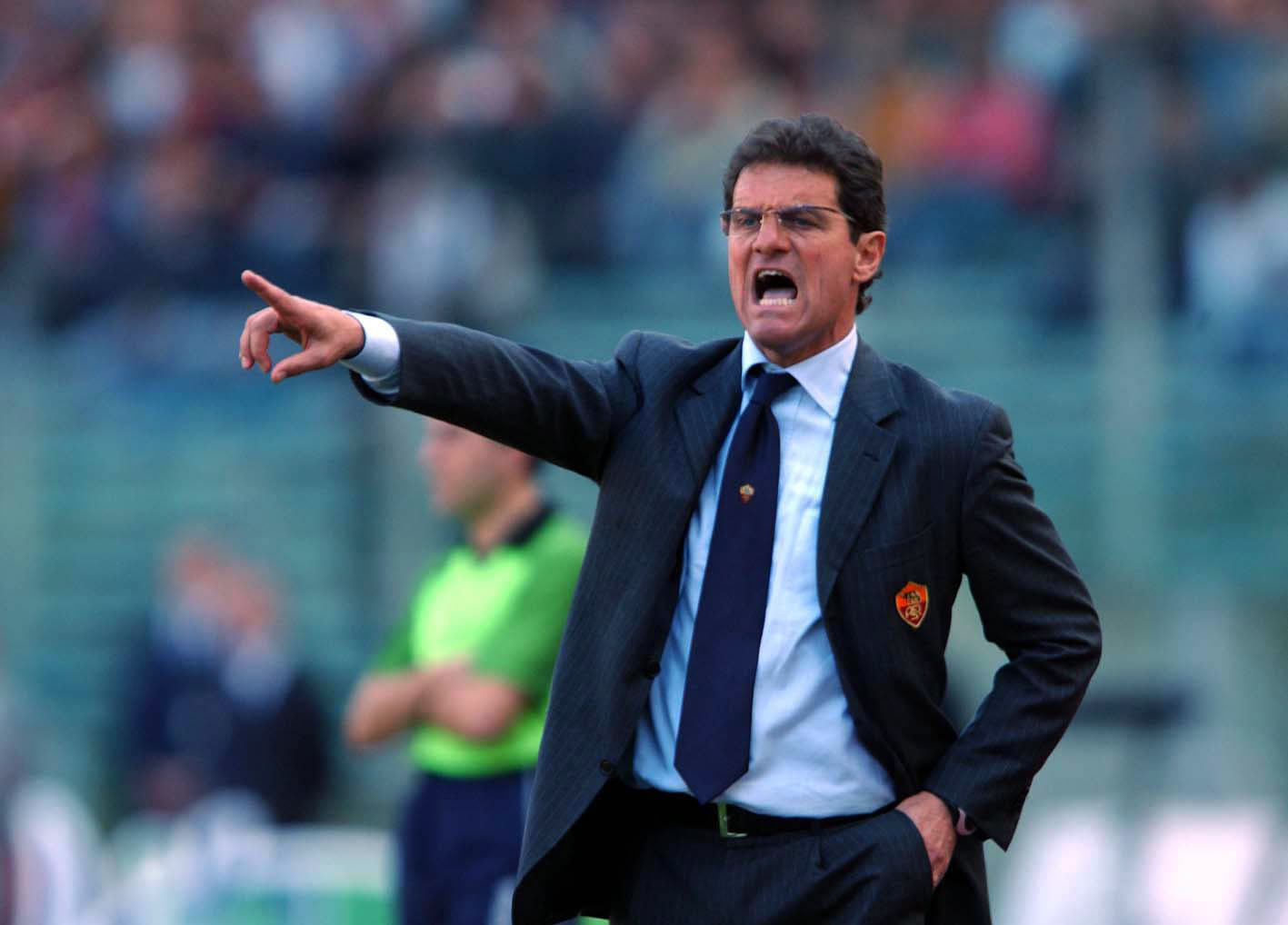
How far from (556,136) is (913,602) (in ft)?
24.0

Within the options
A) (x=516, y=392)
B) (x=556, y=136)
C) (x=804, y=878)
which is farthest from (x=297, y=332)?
(x=556, y=136)

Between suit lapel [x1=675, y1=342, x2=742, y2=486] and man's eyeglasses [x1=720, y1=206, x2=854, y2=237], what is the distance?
0.24 metres

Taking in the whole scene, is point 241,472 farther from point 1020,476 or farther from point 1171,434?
point 1020,476

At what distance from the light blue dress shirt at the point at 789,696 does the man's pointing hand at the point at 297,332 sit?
26.0 inches

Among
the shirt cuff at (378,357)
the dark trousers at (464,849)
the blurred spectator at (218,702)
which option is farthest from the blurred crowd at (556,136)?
the shirt cuff at (378,357)

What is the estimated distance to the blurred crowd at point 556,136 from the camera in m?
9.15

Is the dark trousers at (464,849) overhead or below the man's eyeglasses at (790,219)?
below

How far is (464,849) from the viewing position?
4.90 meters

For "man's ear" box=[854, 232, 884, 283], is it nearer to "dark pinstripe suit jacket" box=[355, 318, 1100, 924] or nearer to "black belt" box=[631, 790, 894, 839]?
"dark pinstripe suit jacket" box=[355, 318, 1100, 924]

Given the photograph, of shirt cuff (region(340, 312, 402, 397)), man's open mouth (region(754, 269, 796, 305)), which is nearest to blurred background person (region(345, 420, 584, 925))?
man's open mouth (region(754, 269, 796, 305))

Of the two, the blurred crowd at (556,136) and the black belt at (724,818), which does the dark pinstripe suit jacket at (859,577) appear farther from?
the blurred crowd at (556,136)

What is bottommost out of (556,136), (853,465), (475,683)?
(475,683)

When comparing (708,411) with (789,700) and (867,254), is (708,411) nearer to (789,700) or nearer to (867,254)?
(867,254)

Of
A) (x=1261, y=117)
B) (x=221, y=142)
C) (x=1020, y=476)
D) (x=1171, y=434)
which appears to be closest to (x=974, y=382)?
(x=1171, y=434)
